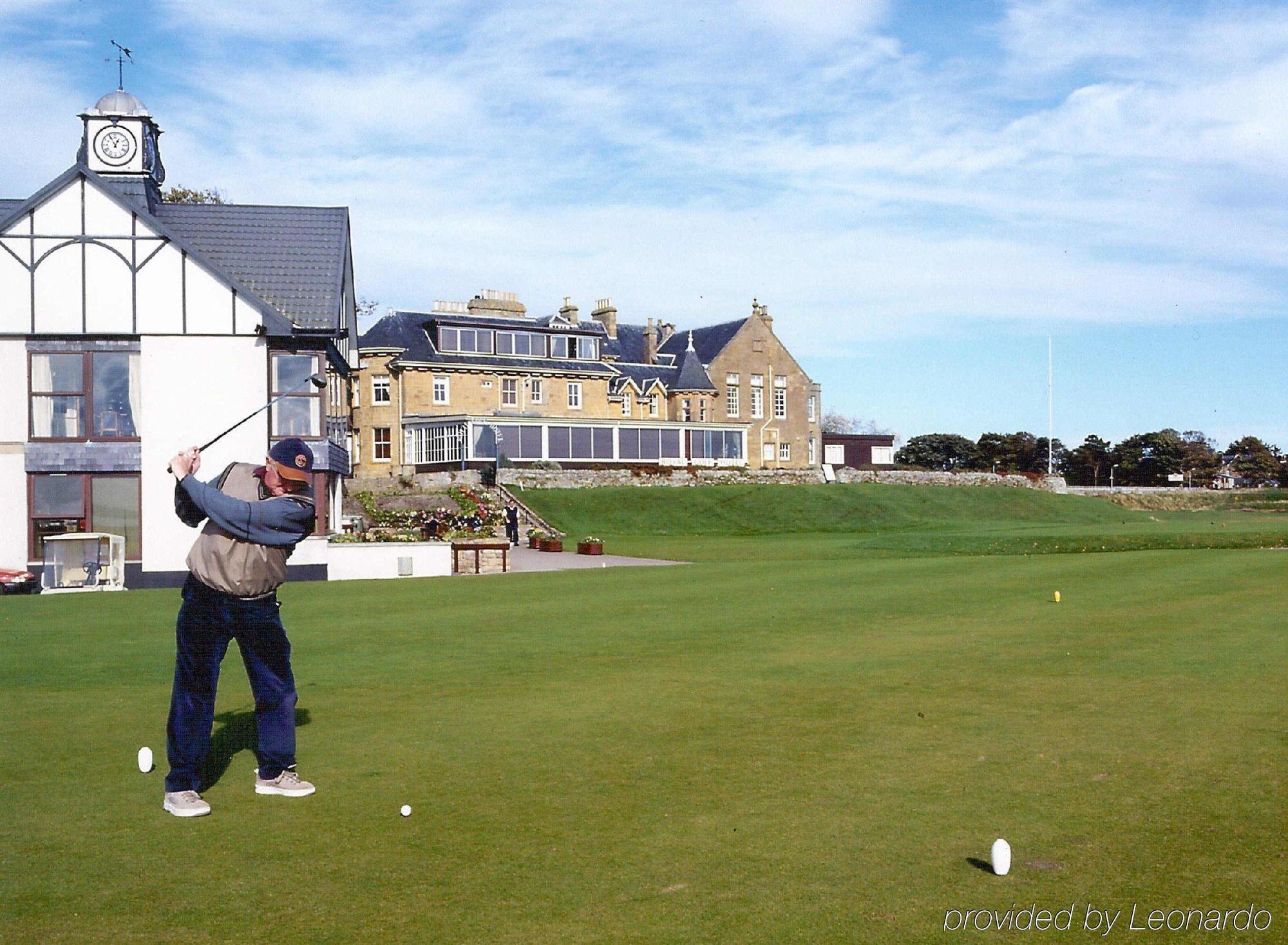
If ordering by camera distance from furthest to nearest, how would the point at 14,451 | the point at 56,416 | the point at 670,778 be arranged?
the point at 56,416 → the point at 14,451 → the point at 670,778

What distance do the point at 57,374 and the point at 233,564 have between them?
2992 centimetres

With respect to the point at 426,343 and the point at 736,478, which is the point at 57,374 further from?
the point at 736,478

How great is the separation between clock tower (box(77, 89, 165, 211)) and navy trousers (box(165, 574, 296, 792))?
114 feet

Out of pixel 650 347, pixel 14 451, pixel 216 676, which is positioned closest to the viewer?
pixel 216 676

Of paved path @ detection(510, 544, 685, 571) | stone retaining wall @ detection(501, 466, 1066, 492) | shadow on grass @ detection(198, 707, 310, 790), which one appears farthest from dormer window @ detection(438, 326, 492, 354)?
shadow on grass @ detection(198, 707, 310, 790)

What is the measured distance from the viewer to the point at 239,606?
837 cm

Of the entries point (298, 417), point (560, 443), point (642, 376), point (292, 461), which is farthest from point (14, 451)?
point (642, 376)

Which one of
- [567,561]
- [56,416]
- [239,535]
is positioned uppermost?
[56,416]

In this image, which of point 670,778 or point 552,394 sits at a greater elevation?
point 552,394

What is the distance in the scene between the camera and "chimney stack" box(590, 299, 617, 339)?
3617 inches

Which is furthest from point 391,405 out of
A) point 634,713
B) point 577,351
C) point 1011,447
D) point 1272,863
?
point 1011,447

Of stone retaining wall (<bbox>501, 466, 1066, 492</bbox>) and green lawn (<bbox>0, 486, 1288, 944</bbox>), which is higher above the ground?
stone retaining wall (<bbox>501, 466, 1066, 492</bbox>)

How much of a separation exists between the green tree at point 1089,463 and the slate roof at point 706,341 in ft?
183

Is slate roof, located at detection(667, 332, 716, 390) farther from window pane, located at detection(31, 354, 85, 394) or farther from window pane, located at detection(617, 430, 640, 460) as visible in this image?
window pane, located at detection(31, 354, 85, 394)
